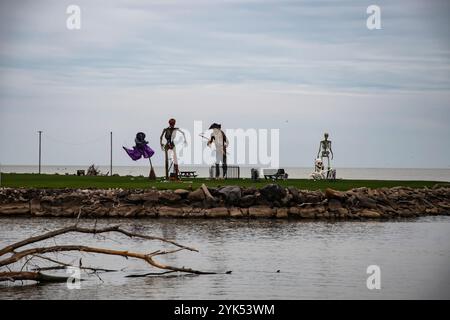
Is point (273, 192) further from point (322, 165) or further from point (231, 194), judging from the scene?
point (322, 165)

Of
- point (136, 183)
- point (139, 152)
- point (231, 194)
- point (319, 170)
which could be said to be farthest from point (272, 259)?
point (319, 170)

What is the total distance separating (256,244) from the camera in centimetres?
3525

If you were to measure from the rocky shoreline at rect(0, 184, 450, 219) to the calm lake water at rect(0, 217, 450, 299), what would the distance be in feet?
4.83

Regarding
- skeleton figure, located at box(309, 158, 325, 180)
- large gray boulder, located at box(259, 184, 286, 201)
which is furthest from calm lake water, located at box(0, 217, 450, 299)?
skeleton figure, located at box(309, 158, 325, 180)

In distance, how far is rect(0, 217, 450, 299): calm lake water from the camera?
2461 centimetres

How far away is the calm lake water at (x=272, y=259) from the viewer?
24.6 meters

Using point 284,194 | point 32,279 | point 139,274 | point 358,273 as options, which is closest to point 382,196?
point 284,194

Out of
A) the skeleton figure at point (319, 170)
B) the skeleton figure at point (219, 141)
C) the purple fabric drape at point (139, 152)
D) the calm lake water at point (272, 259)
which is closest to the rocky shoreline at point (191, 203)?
the calm lake water at point (272, 259)

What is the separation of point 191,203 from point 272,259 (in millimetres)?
15293

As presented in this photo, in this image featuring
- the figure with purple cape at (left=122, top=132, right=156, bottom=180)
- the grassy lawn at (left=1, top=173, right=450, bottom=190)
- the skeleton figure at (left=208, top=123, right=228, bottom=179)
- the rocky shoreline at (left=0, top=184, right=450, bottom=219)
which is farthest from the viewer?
the figure with purple cape at (left=122, top=132, right=156, bottom=180)

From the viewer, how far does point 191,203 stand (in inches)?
1820

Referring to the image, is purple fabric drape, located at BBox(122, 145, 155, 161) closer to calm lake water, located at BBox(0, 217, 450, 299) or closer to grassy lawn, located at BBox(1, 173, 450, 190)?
grassy lawn, located at BBox(1, 173, 450, 190)

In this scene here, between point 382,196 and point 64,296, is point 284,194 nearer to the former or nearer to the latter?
point 382,196
